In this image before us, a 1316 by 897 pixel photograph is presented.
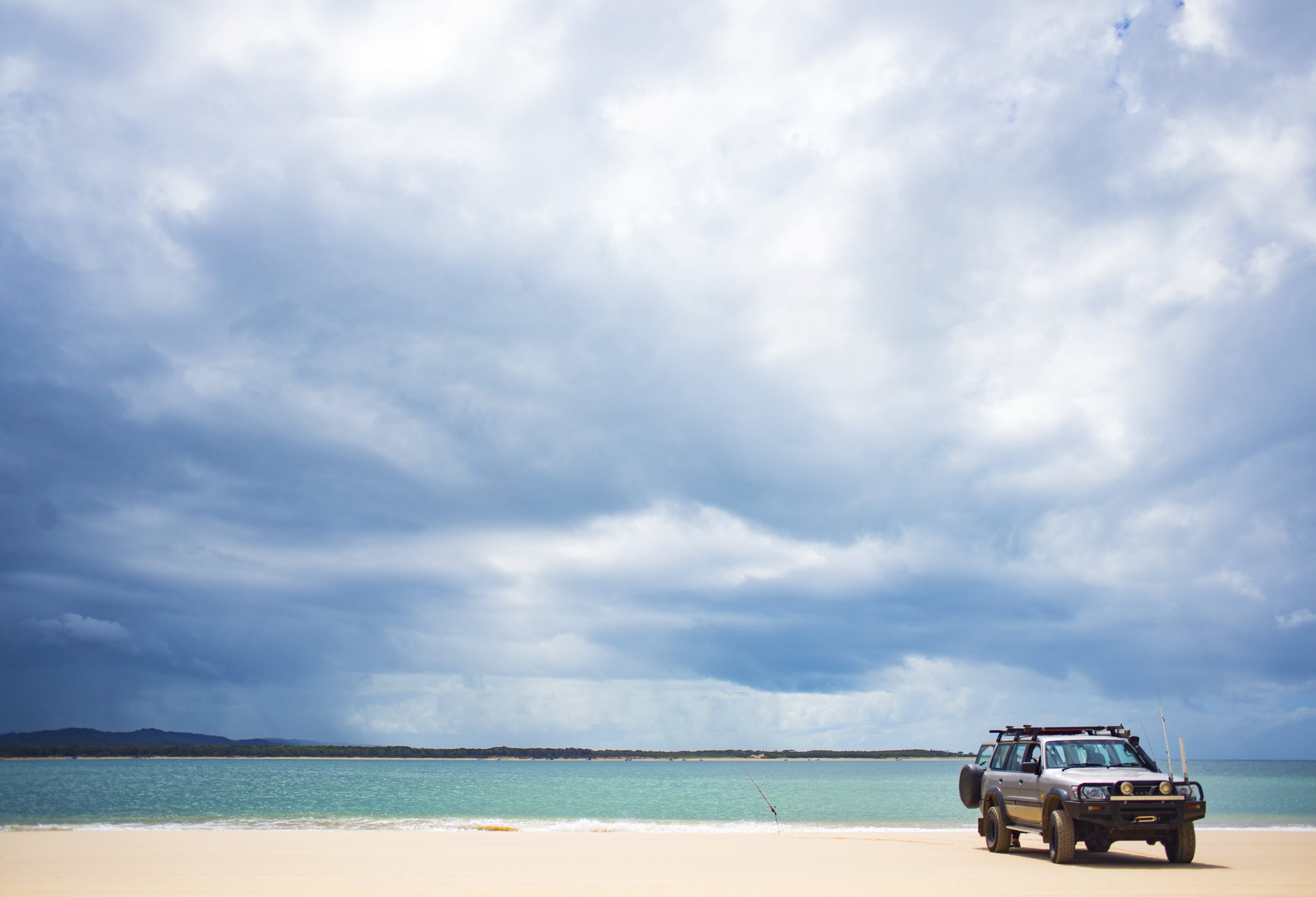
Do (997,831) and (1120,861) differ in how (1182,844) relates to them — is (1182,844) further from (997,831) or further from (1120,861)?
(997,831)

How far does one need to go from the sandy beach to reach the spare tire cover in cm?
118

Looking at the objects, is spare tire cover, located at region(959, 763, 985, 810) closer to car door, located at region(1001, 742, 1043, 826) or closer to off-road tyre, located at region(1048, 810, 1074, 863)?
car door, located at region(1001, 742, 1043, 826)

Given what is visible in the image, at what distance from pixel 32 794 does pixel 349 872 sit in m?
60.4

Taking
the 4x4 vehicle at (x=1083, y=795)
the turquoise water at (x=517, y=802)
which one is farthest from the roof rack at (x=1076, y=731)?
the turquoise water at (x=517, y=802)

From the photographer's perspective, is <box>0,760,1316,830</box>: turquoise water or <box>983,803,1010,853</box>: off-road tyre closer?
<box>983,803,1010,853</box>: off-road tyre

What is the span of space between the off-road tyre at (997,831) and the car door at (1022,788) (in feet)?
1.13

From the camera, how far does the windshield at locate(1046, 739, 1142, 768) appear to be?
58.1 ft

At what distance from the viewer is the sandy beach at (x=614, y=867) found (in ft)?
49.0

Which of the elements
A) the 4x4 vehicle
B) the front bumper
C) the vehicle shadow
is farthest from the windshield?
the vehicle shadow

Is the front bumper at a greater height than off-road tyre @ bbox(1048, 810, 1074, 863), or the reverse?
the front bumper

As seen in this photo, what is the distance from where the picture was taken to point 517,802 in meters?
58.2

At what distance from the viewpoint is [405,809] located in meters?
48.4

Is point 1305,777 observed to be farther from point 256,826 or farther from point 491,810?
point 256,826

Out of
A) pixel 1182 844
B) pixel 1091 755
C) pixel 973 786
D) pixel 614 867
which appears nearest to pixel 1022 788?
pixel 1091 755
